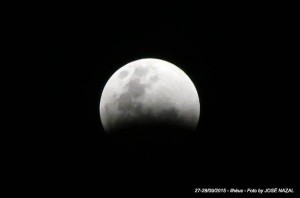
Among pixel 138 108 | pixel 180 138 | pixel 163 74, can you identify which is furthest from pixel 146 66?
pixel 180 138

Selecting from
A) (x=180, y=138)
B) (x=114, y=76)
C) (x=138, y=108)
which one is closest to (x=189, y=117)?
(x=180, y=138)

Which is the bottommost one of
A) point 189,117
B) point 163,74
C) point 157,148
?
point 157,148

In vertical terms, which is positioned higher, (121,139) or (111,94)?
(111,94)

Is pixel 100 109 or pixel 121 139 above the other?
pixel 100 109

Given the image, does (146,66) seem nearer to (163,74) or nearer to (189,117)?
(163,74)

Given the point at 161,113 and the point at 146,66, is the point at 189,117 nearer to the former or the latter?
the point at 161,113

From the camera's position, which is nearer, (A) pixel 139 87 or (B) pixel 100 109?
(A) pixel 139 87
